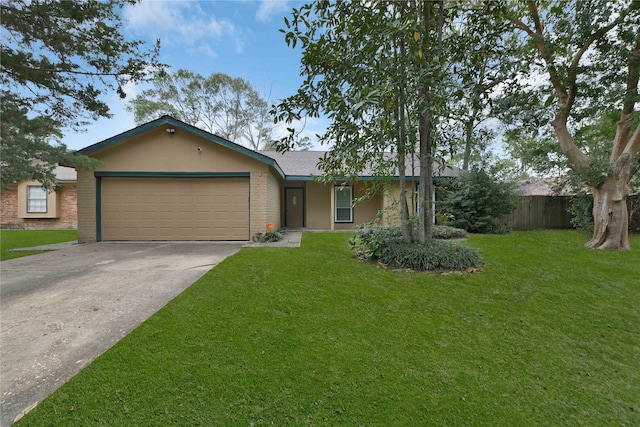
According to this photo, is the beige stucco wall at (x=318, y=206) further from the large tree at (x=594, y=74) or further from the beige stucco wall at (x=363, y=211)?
the large tree at (x=594, y=74)

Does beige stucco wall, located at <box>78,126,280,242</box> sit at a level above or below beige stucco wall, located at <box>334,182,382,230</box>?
above

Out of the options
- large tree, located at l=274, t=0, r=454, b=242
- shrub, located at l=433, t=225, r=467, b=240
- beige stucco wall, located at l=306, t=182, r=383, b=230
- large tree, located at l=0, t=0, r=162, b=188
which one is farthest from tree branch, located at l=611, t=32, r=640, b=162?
large tree, located at l=0, t=0, r=162, b=188

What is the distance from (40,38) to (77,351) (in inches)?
254

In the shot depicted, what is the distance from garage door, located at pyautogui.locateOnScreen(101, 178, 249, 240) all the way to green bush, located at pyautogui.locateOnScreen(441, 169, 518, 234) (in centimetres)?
757

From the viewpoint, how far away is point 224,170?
871 cm

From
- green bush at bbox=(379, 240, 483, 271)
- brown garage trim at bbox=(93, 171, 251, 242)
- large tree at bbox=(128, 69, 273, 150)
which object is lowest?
green bush at bbox=(379, 240, 483, 271)

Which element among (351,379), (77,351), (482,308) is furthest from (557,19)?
(77,351)

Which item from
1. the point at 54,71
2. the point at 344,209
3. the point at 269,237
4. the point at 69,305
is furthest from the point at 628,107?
the point at 54,71

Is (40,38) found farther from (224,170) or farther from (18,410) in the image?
(18,410)

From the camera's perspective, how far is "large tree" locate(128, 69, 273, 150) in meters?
19.4

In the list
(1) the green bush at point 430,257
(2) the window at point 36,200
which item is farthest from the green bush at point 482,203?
(2) the window at point 36,200

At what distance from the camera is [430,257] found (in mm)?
5020

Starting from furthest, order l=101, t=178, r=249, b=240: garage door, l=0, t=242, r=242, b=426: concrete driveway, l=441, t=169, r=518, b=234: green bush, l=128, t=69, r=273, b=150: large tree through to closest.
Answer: l=128, t=69, r=273, b=150: large tree, l=441, t=169, r=518, b=234: green bush, l=101, t=178, r=249, b=240: garage door, l=0, t=242, r=242, b=426: concrete driveway

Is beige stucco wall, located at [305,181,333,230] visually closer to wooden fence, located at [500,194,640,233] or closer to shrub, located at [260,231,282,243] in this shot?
shrub, located at [260,231,282,243]
